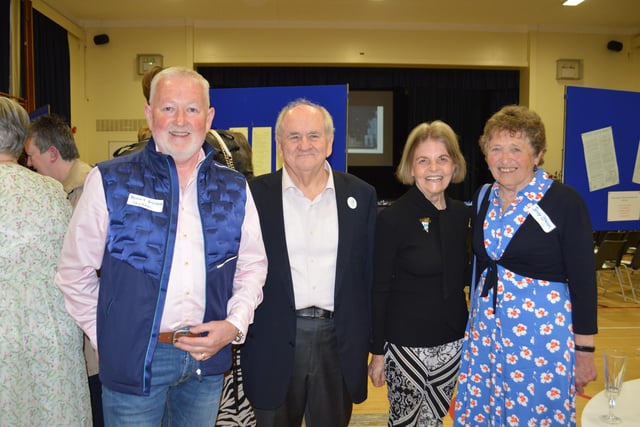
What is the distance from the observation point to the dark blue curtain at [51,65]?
314 inches

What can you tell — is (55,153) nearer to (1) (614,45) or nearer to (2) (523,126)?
(2) (523,126)

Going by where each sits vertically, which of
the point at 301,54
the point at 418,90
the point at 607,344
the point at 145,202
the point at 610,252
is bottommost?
the point at 607,344

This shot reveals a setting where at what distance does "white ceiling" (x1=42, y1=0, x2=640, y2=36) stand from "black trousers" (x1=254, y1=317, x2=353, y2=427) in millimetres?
7555

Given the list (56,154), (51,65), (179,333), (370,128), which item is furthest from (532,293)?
(370,128)

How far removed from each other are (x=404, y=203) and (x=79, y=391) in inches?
55.0

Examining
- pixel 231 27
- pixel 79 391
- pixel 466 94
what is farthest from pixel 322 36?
pixel 79 391

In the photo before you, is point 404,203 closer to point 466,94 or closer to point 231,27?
point 231,27

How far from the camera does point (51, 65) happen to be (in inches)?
332

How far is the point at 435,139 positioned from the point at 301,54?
8.17m

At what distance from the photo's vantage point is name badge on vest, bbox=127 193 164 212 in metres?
1.54

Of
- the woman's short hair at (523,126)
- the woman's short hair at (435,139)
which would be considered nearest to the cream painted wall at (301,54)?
the woman's short hair at (435,139)

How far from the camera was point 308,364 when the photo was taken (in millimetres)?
2051

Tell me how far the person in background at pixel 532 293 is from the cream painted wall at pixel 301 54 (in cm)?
825

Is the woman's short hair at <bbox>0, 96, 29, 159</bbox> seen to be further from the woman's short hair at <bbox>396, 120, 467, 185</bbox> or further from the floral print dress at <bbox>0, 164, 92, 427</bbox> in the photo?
the woman's short hair at <bbox>396, 120, 467, 185</bbox>
